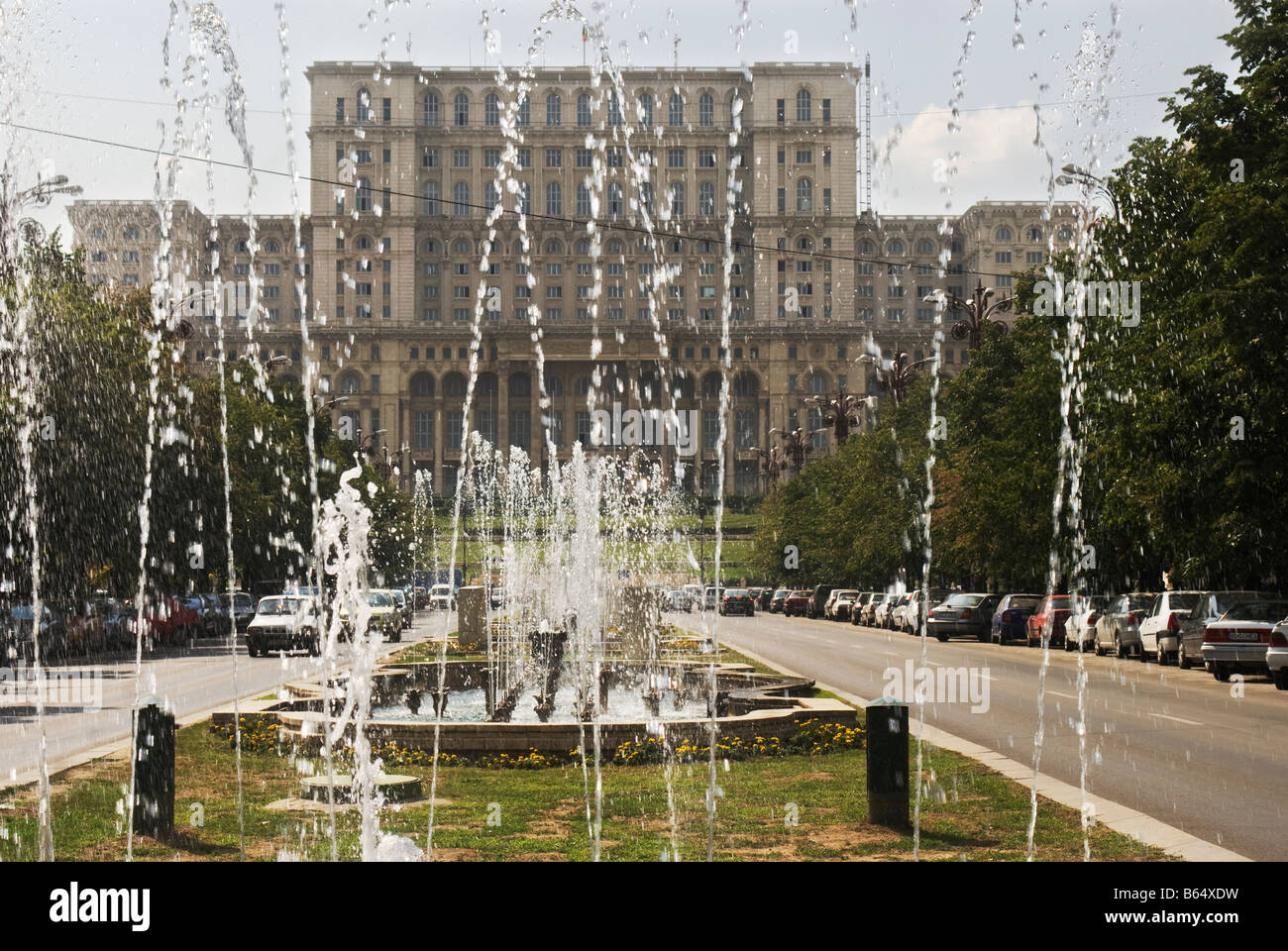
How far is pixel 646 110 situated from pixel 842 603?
394 feet

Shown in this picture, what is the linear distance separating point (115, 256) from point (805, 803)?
322 feet

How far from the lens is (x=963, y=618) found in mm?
46312

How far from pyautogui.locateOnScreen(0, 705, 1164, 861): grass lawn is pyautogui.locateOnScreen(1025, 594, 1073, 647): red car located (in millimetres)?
25082

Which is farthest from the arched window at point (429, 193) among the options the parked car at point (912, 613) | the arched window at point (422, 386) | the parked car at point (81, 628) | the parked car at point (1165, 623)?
the parked car at point (1165, 623)

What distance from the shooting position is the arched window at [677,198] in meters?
169

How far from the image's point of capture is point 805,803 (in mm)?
11469

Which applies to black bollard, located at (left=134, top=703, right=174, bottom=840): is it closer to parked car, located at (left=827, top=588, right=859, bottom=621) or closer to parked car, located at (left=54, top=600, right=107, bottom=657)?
parked car, located at (left=54, top=600, right=107, bottom=657)

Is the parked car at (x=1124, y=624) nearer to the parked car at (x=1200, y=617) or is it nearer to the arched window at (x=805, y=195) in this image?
the parked car at (x=1200, y=617)

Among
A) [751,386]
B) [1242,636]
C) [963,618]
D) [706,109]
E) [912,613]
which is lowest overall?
[912,613]

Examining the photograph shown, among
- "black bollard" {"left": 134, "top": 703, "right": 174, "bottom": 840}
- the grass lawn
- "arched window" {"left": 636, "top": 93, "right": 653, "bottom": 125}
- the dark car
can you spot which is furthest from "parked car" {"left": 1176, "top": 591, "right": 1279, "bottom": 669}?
"arched window" {"left": 636, "top": 93, "right": 653, "bottom": 125}

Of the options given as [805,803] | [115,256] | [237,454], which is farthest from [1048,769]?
[115,256]

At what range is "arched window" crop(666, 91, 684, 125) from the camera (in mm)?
167750

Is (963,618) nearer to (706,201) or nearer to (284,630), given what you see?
(284,630)

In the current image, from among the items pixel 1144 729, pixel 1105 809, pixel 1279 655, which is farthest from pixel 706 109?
pixel 1105 809
